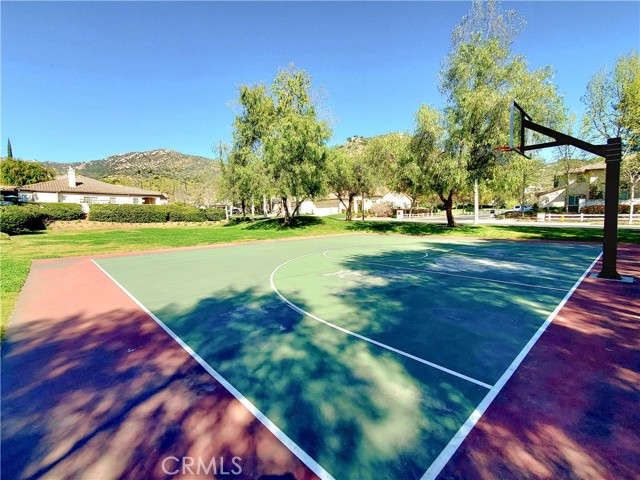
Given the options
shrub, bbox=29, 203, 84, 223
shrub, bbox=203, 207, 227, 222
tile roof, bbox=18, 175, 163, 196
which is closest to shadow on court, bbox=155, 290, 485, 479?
shrub, bbox=29, 203, 84, 223

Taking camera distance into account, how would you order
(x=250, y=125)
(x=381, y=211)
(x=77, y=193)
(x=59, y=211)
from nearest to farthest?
(x=59, y=211) → (x=250, y=125) → (x=77, y=193) → (x=381, y=211)

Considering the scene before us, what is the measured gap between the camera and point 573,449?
2.96 m

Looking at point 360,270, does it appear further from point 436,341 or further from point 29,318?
point 29,318

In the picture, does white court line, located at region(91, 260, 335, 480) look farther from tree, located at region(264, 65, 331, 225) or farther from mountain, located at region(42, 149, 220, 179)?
mountain, located at region(42, 149, 220, 179)

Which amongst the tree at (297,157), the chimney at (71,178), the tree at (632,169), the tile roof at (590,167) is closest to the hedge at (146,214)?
the chimney at (71,178)

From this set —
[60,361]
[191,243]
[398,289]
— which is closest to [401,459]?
[60,361]

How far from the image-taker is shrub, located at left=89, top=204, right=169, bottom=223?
1380 inches

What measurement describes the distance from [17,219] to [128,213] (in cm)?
1312

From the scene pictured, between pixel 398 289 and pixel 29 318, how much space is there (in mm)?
9491

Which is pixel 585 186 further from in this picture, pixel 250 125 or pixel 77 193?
pixel 77 193

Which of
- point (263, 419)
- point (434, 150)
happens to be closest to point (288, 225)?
point (434, 150)

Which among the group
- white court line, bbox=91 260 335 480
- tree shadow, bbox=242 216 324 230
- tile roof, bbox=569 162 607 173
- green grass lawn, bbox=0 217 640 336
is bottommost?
white court line, bbox=91 260 335 480

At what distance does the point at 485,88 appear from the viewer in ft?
74.3

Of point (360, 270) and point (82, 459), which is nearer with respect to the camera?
point (82, 459)
